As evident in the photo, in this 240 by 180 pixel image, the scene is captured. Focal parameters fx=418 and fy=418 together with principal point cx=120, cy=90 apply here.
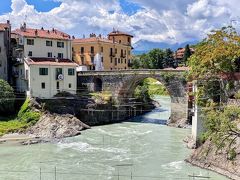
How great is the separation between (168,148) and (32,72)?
27703 mm

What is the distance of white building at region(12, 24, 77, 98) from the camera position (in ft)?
215

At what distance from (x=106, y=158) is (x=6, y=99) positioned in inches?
958

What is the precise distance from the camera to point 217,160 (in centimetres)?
3647

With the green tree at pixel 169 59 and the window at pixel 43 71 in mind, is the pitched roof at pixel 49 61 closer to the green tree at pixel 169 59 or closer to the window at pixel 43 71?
the window at pixel 43 71

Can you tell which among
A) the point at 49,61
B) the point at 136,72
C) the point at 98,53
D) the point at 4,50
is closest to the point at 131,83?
the point at 136,72

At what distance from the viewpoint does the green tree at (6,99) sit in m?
60.6

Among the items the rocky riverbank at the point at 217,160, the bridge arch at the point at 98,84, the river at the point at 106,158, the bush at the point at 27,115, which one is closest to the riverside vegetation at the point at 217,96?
the rocky riverbank at the point at 217,160

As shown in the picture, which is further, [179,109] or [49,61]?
[49,61]

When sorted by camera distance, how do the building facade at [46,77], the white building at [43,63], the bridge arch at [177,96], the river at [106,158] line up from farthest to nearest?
the white building at [43,63], the building facade at [46,77], the bridge arch at [177,96], the river at [106,158]

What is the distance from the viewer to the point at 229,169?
1356 inches

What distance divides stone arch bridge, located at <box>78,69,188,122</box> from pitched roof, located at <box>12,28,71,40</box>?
7606 millimetres

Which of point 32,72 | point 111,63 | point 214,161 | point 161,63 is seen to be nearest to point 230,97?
point 214,161

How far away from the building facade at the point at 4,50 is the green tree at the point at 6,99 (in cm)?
1030

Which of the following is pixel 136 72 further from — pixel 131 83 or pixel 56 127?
pixel 56 127
